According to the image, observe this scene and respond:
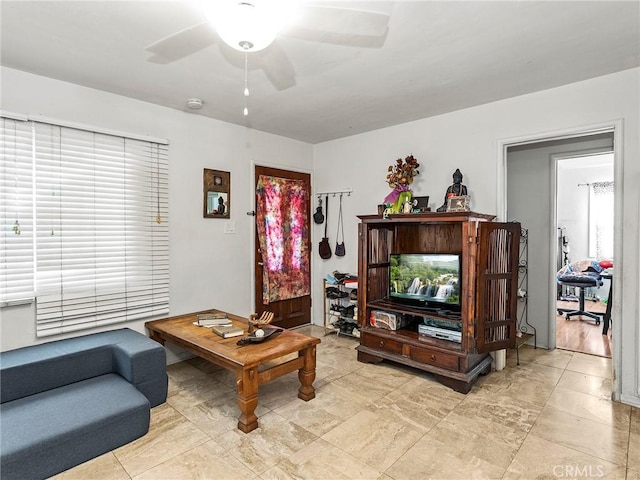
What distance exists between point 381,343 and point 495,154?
2.10 metres

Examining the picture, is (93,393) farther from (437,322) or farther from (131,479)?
(437,322)

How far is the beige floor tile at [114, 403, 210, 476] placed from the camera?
2.02 meters

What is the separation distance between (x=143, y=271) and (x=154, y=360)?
39.7 inches

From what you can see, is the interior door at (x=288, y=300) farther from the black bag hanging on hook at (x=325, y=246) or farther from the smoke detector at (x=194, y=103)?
the smoke detector at (x=194, y=103)

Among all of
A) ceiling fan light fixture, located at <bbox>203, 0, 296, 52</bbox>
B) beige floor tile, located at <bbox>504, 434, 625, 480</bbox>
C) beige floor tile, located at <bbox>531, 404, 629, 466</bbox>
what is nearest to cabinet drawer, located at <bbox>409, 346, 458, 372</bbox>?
beige floor tile, located at <bbox>531, 404, 629, 466</bbox>

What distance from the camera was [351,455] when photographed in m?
2.08

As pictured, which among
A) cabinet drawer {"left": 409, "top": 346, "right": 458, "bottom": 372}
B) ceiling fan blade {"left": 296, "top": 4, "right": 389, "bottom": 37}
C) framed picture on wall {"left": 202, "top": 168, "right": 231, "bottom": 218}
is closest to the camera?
ceiling fan blade {"left": 296, "top": 4, "right": 389, "bottom": 37}

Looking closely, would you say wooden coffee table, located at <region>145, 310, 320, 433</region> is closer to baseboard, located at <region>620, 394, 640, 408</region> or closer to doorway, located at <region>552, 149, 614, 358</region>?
baseboard, located at <region>620, 394, 640, 408</region>

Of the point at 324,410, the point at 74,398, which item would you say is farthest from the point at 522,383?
the point at 74,398

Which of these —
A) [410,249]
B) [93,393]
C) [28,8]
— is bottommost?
[93,393]

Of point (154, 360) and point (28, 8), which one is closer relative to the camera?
point (28, 8)

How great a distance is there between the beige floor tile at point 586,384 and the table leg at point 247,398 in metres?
2.57

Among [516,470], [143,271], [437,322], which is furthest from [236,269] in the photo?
[516,470]

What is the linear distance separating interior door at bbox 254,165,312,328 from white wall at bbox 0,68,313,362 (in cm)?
10
